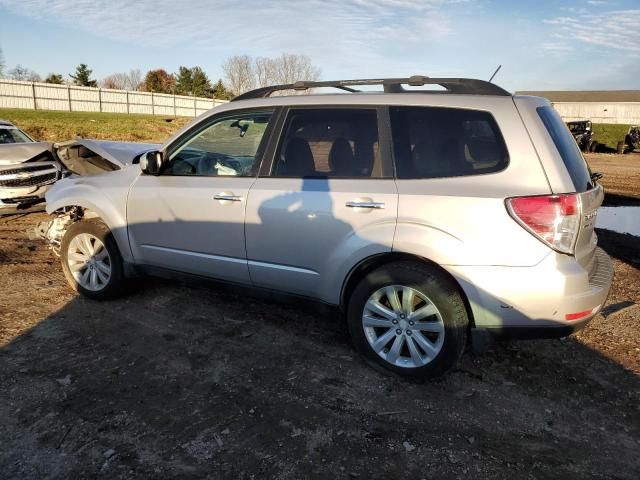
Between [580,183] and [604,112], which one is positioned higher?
[604,112]

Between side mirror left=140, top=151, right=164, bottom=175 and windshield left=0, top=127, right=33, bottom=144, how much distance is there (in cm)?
611

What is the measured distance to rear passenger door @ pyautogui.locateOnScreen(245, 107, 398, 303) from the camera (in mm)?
3271

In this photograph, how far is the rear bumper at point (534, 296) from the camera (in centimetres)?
285

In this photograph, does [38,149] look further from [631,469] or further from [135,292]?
[631,469]

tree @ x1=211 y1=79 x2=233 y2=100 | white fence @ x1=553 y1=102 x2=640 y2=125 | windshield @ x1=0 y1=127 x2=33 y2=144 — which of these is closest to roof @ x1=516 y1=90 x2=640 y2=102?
white fence @ x1=553 y1=102 x2=640 y2=125

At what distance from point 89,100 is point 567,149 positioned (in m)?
43.6

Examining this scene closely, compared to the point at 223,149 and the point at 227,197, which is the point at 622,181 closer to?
the point at 223,149

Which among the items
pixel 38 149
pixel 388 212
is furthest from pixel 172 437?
pixel 38 149

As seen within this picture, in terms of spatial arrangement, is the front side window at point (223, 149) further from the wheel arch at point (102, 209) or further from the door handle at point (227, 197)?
the wheel arch at point (102, 209)

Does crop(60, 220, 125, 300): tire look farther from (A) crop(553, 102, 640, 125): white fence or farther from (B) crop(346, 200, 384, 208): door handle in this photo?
(A) crop(553, 102, 640, 125): white fence

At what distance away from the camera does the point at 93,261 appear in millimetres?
4645

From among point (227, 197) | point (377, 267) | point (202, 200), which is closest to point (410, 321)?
point (377, 267)

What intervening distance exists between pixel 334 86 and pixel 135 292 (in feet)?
9.12

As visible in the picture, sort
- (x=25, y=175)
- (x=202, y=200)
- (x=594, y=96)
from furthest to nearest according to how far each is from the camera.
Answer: (x=594, y=96) → (x=25, y=175) → (x=202, y=200)
